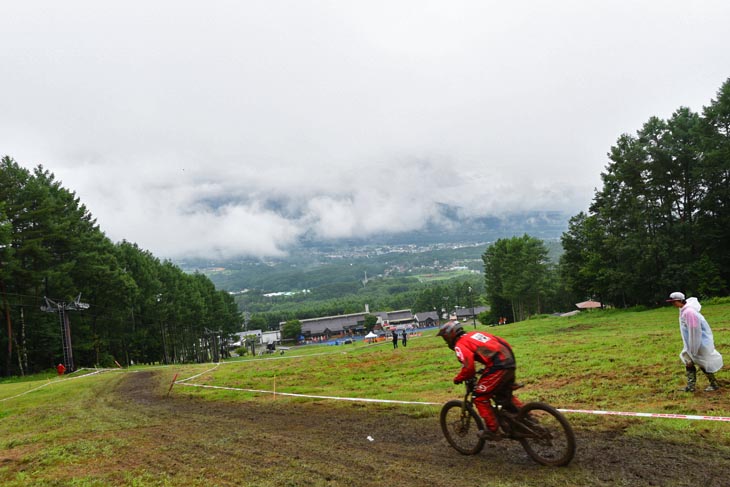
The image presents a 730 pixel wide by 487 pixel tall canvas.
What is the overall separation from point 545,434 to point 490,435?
96 centimetres

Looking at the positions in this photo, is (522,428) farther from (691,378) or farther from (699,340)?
(691,378)

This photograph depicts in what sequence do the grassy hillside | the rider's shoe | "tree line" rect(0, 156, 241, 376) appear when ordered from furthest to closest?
"tree line" rect(0, 156, 241, 376), the grassy hillside, the rider's shoe

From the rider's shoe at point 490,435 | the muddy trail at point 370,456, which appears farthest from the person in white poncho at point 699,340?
the rider's shoe at point 490,435

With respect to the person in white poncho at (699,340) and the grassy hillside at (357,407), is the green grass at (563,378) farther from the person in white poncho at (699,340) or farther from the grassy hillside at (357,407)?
the person in white poncho at (699,340)

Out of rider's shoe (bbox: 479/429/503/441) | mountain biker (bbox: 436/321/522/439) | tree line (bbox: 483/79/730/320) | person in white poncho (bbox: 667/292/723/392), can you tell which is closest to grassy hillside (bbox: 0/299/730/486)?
rider's shoe (bbox: 479/429/503/441)

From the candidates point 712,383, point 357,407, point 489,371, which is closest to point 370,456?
point 489,371

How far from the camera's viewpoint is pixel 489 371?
7.04 metres

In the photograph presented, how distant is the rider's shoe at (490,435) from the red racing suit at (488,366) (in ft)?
0.30

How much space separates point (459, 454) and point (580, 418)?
3.00m

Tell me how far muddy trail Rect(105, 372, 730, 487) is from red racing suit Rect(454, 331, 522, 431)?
0.94 meters

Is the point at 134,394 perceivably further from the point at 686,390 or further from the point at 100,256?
the point at 100,256

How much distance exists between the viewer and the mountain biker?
6.94 meters

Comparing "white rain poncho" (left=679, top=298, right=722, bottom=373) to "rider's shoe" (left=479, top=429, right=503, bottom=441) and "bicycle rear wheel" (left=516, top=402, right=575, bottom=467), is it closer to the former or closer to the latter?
"bicycle rear wheel" (left=516, top=402, right=575, bottom=467)

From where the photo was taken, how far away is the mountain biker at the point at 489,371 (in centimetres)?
694
